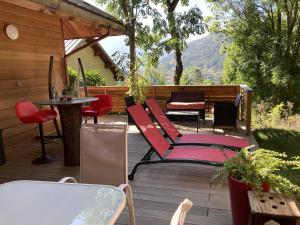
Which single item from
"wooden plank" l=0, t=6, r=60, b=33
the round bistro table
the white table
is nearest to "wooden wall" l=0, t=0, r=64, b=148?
"wooden plank" l=0, t=6, r=60, b=33

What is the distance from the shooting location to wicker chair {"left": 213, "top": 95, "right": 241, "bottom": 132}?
589cm

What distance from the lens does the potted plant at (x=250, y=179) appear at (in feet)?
7.29

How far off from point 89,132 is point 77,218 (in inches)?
41.0

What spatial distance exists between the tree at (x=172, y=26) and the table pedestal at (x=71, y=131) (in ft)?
24.5

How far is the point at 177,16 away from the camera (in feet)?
35.8

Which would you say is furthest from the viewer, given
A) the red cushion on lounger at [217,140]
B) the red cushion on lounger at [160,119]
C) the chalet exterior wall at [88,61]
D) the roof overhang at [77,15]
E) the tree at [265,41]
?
the chalet exterior wall at [88,61]

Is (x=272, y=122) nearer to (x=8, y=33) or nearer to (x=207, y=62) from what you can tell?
(x=8, y=33)

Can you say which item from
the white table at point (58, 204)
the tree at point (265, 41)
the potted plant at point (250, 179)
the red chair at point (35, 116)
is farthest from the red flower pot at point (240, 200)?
the tree at point (265, 41)

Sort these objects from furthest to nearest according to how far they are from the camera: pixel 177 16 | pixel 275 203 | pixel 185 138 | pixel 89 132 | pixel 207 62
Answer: pixel 207 62 → pixel 177 16 → pixel 185 138 → pixel 89 132 → pixel 275 203

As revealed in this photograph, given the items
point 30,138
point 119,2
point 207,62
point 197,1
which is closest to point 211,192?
point 30,138

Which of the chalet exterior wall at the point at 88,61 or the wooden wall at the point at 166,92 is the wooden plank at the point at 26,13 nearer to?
the wooden wall at the point at 166,92

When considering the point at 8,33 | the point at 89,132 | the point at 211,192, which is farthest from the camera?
the point at 8,33

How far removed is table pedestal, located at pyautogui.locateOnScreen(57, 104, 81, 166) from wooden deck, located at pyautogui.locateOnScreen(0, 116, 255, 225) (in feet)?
0.54

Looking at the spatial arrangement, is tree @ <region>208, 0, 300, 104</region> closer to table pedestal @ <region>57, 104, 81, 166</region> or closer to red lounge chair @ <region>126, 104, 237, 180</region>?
red lounge chair @ <region>126, 104, 237, 180</region>
